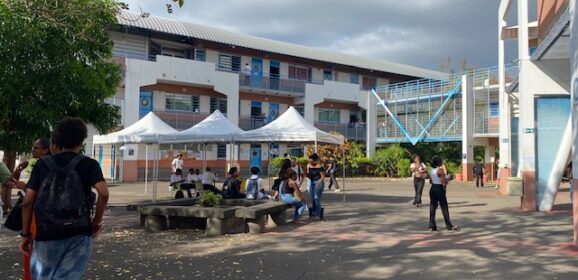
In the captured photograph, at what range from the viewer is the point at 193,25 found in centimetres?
3588

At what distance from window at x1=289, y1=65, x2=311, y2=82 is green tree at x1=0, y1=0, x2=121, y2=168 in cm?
2987

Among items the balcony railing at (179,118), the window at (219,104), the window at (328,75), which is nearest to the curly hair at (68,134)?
the balcony railing at (179,118)

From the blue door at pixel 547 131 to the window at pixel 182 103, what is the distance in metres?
24.1

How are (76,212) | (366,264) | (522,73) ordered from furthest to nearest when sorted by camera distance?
(522,73) < (366,264) < (76,212)

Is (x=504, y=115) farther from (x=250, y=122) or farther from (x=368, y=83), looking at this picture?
(x=368, y=83)

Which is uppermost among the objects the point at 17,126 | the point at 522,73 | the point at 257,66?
the point at 257,66

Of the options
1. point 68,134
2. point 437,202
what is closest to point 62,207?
point 68,134

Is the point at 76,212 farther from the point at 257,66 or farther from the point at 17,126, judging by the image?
the point at 257,66

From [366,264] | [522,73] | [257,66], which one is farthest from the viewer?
[257,66]

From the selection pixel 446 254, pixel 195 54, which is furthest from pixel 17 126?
pixel 195 54

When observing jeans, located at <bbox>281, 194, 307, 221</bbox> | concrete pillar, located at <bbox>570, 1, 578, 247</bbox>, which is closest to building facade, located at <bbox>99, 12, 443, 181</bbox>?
jeans, located at <bbox>281, 194, 307, 221</bbox>

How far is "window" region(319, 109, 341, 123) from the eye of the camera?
139 ft

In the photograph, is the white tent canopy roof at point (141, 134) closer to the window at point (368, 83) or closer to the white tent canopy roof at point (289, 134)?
the white tent canopy roof at point (289, 134)

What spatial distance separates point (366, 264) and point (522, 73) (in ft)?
29.9
